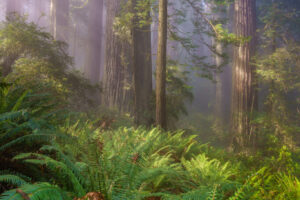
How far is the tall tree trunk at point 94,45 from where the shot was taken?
14.4 meters

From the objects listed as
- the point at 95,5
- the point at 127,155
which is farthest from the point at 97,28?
the point at 127,155

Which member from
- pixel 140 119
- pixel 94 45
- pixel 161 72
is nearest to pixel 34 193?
pixel 161 72

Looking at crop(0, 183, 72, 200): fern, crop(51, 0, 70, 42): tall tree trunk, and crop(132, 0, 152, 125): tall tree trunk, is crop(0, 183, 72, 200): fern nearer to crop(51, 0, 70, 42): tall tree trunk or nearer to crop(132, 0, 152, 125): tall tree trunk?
crop(132, 0, 152, 125): tall tree trunk

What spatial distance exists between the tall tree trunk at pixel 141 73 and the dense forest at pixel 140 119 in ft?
0.11

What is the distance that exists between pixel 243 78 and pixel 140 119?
15.8ft

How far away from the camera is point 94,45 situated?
591 inches

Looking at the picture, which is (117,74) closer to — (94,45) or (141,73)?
(141,73)

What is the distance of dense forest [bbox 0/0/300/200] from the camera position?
6.79 ft

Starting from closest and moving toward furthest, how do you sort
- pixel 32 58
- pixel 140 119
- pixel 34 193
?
pixel 34 193
pixel 32 58
pixel 140 119

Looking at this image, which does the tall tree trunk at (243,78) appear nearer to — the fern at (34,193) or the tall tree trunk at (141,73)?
the tall tree trunk at (141,73)

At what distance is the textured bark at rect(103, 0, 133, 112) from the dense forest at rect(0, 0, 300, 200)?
0.14ft

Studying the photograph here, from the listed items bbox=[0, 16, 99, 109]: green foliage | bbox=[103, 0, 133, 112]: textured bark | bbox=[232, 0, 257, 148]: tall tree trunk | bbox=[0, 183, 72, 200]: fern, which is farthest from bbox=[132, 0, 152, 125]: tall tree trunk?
bbox=[0, 183, 72, 200]: fern

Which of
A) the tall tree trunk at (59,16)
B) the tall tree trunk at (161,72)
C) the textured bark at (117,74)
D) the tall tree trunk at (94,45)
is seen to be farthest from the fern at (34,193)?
the tall tree trunk at (59,16)

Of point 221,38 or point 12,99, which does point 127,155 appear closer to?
point 12,99
